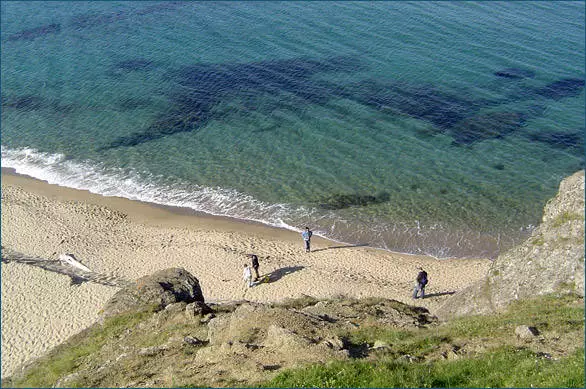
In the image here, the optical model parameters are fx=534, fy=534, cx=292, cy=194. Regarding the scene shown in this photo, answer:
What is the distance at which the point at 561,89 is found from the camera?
178 ft

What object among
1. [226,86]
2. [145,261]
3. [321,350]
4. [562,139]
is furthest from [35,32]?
[321,350]

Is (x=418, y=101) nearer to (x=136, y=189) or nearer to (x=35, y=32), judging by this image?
(x=136, y=189)

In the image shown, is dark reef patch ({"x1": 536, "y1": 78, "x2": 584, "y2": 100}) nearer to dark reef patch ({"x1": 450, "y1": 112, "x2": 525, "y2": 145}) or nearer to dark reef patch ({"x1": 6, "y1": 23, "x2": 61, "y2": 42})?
dark reef patch ({"x1": 450, "y1": 112, "x2": 525, "y2": 145})

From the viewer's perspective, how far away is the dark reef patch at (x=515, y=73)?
186ft

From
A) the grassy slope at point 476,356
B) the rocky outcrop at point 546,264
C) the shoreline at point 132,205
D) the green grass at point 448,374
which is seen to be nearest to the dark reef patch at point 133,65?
the shoreline at point 132,205

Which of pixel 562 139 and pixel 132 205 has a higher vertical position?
pixel 562 139

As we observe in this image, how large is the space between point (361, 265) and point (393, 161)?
1310cm

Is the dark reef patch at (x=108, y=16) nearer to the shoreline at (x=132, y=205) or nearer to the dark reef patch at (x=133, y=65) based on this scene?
the dark reef patch at (x=133, y=65)

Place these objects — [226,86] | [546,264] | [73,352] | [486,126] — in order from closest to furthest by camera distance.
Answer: [73,352], [546,264], [486,126], [226,86]

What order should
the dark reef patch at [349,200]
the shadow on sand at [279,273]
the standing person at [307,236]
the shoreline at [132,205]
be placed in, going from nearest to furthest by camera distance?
the shadow on sand at [279,273]
the standing person at [307,236]
the shoreline at [132,205]
the dark reef patch at [349,200]

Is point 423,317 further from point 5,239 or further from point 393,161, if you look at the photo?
point 5,239

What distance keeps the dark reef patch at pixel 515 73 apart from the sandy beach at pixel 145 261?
94.9ft

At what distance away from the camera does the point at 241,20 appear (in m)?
71.9

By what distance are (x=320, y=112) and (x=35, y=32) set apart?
42434 mm
